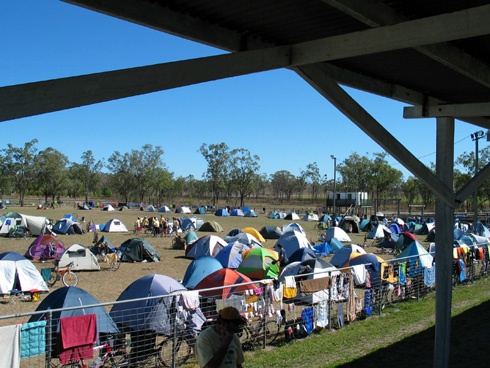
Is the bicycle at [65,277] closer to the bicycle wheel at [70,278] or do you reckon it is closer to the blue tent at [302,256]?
the bicycle wheel at [70,278]

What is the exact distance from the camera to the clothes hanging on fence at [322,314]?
29.8 feet

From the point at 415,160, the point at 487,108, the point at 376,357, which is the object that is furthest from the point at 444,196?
the point at 376,357

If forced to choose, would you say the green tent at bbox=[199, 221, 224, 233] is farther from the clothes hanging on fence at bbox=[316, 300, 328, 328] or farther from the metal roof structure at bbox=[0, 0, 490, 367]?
the metal roof structure at bbox=[0, 0, 490, 367]

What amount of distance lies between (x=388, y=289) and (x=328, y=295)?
2613 millimetres

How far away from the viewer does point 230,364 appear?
11.0 feet

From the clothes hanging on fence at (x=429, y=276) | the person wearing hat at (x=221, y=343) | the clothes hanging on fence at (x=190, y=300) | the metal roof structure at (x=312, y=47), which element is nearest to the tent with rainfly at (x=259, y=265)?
the clothes hanging on fence at (x=429, y=276)

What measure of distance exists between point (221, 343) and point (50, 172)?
76.2m

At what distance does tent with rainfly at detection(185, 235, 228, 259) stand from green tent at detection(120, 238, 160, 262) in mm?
1682

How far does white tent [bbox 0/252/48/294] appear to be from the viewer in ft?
39.8

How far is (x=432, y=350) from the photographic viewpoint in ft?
24.4

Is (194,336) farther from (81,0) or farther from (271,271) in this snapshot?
(271,271)

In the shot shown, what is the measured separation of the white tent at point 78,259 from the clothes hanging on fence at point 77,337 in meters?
9.75

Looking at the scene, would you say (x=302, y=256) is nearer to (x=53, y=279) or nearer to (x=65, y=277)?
(x=65, y=277)

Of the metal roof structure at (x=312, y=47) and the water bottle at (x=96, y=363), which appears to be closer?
the metal roof structure at (x=312, y=47)
